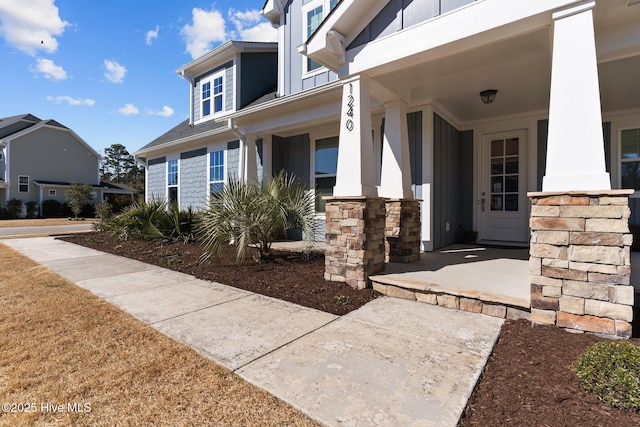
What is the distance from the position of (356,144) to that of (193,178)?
7.20 meters

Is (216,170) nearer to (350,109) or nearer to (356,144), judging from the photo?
(350,109)

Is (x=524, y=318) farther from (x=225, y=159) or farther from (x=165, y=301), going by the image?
(x=225, y=159)

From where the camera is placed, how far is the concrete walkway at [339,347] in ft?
5.47

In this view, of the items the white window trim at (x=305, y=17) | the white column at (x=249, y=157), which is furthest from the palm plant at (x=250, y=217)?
the white window trim at (x=305, y=17)

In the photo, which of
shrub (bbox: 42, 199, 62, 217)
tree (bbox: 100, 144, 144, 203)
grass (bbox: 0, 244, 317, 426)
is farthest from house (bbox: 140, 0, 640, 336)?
tree (bbox: 100, 144, 144, 203)

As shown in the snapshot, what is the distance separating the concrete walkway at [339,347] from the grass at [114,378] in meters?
0.13

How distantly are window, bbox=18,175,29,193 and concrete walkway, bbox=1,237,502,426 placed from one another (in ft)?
82.1

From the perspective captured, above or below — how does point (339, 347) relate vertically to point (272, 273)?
below

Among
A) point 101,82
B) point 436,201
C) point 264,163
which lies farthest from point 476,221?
point 101,82

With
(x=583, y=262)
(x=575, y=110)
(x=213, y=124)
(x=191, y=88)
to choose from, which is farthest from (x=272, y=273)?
(x=191, y=88)

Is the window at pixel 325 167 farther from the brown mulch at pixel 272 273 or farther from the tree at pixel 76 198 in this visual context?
the tree at pixel 76 198

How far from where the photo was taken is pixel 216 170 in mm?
8766

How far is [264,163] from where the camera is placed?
7473 mm

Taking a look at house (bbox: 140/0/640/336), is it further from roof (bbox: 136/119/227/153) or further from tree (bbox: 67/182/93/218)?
tree (bbox: 67/182/93/218)
